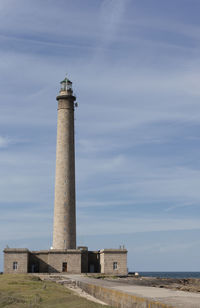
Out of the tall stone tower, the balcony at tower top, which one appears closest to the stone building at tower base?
the tall stone tower

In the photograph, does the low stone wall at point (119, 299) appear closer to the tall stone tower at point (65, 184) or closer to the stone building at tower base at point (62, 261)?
the stone building at tower base at point (62, 261)

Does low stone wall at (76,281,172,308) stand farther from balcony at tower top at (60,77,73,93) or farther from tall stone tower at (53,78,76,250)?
balcony at tower top at (60,77,73,93)

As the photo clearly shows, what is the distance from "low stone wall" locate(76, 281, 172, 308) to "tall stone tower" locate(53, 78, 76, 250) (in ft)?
85.9

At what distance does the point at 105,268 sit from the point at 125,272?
2.68 m

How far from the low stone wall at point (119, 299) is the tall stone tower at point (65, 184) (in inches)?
1031

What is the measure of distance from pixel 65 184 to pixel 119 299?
35.5 m

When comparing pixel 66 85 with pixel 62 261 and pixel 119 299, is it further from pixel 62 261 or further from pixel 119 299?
pixel 119 299

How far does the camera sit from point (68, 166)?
5403cm

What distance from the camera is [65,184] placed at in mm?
53500

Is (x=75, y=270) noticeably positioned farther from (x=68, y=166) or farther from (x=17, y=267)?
(x=68, y=166)

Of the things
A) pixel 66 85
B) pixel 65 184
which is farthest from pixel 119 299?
pixel 66 85

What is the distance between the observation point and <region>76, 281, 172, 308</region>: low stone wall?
49.2 feet

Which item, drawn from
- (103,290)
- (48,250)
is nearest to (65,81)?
(48,250)

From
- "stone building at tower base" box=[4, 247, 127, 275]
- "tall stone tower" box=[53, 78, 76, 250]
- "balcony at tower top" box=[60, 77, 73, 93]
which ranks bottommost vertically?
"stone building at tower base" box=[4, 247, 127, 275]
